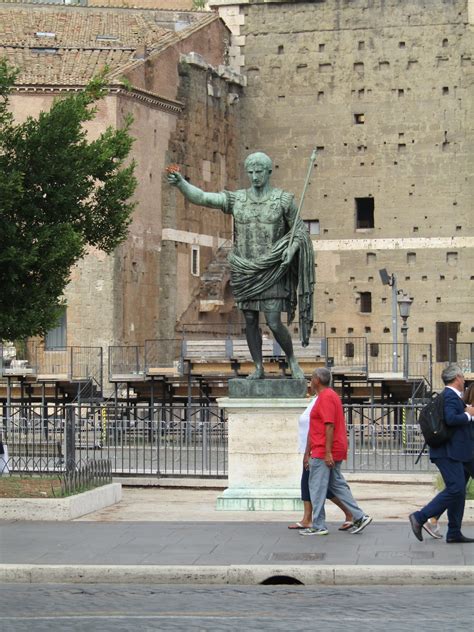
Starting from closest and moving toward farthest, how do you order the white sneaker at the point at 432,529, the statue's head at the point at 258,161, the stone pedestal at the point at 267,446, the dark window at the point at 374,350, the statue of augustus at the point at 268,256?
the white sneaker at the point at 432,529 < the stone pedestal at the point at 267,446 < the statue of augustus at the point at 268,256 < the statue's head at the point at 258,161 < the dark window at the point at 374,350

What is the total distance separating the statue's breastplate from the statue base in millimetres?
1323

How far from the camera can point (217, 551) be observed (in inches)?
528

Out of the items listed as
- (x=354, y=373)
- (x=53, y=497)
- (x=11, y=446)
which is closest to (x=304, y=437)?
(x=53, y=497)

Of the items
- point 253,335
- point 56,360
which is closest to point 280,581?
point 253,335

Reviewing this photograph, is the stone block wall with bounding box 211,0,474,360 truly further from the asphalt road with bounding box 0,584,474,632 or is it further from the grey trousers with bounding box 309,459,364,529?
the asphalt road with bounding box 0,584,474,632

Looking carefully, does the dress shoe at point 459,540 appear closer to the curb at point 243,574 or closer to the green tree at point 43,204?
the curb at point 243,574

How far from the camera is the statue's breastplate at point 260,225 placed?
16.4 meters

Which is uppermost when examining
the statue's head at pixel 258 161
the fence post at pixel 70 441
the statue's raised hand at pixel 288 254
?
the statue's head at pixel 258 161

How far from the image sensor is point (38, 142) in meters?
21.4

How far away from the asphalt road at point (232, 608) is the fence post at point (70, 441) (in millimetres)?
5589

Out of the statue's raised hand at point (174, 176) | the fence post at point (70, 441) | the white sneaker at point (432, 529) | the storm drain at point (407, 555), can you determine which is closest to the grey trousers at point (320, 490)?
the white sneaker at point (432, 529)

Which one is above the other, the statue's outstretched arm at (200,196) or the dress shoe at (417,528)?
the statue's outstretched arm at (200,196)

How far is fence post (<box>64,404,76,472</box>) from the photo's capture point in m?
17.8

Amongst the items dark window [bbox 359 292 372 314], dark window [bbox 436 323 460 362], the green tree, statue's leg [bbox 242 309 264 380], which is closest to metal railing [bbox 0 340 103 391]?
dark window [bbox 359 292 372 314]
